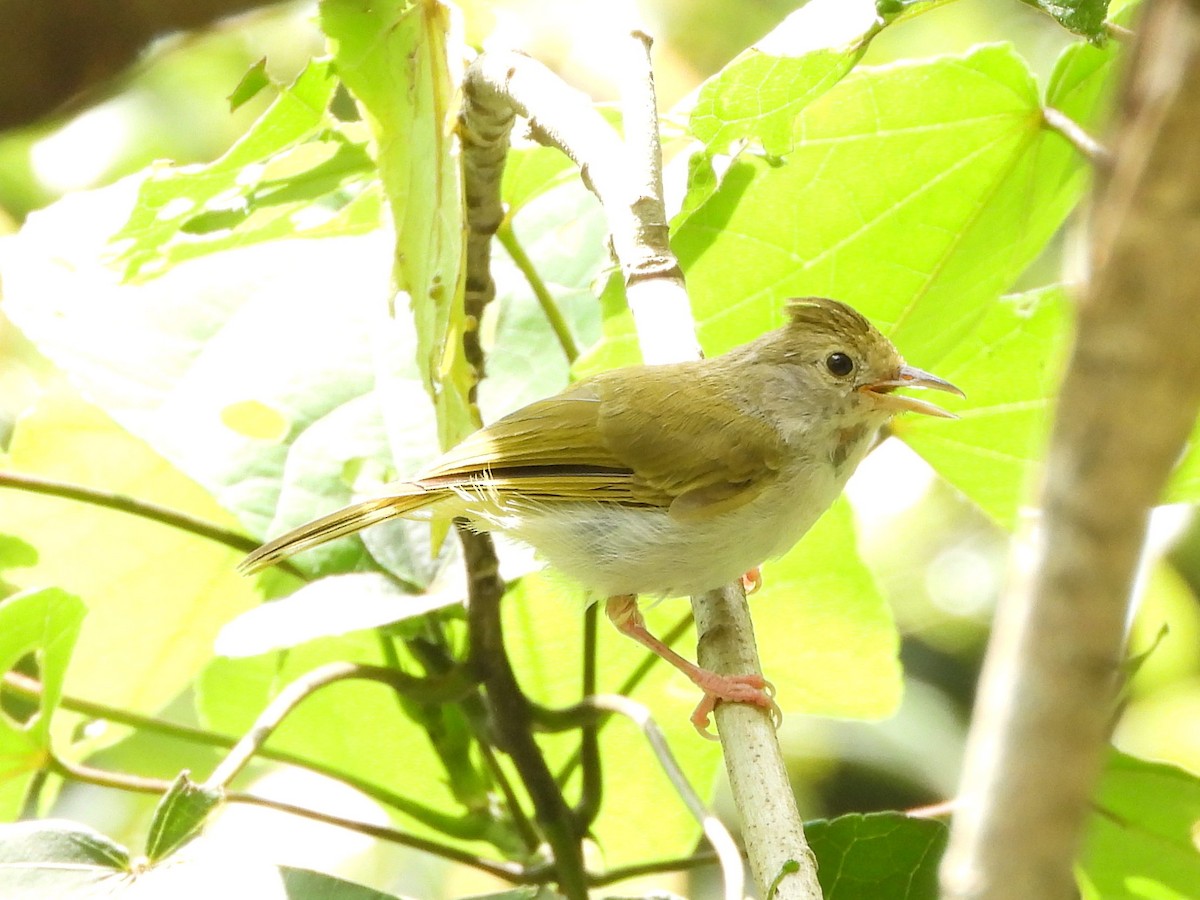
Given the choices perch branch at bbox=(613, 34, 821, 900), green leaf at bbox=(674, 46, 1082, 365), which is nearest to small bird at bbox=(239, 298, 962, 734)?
green leaf at bbox=(674, 46, 1082, 365)

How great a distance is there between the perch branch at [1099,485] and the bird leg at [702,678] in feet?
3.67

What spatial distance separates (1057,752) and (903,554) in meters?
4.44

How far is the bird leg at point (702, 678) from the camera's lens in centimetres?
178

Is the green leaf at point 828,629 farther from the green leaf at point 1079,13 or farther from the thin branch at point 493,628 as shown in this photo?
the green leaf at point 1079,13

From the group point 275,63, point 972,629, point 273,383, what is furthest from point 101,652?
point 972,629

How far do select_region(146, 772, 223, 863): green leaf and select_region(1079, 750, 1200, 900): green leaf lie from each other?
145 cm

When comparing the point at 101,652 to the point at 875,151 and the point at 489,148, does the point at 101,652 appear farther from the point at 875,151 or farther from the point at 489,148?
the point at 875,151

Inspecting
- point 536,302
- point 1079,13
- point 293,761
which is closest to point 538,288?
point 536,302

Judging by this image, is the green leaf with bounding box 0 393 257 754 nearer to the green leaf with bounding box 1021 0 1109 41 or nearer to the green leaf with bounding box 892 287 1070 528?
the green leaf with bounding box 892 287 1070 528

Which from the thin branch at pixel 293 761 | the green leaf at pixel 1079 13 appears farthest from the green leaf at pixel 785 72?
the thin branch at pixel 293 761

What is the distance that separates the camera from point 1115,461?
1.77 ft

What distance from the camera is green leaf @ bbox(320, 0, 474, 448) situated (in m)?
1.92

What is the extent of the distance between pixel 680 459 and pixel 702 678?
74 centimetres

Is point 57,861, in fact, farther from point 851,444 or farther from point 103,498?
point 851,444
